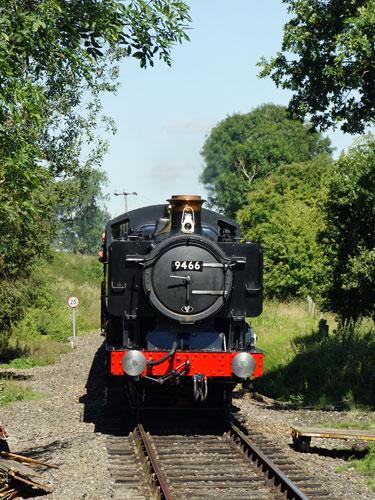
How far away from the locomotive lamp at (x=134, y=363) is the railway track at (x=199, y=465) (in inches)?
35.2

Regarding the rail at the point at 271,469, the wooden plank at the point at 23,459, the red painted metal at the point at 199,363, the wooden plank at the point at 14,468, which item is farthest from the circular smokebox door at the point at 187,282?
the wooden plank at the point at 14,468

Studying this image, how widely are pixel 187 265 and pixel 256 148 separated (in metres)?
48.9

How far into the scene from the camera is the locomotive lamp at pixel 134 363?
9188mm

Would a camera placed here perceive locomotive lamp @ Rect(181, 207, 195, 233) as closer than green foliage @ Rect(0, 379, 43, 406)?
Yes

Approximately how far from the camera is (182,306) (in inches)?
375

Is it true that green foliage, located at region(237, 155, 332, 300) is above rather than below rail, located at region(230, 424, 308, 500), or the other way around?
above

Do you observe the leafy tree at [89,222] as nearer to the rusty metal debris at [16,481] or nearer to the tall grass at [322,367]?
the tall grass at [322,367]

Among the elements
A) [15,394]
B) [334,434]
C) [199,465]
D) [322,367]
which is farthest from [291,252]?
[199,465]

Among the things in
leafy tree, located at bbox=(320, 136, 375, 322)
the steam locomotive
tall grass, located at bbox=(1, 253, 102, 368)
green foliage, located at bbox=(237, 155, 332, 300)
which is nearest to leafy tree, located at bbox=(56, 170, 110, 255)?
tall grass, located at bbox=(1, 253, 102, 368)

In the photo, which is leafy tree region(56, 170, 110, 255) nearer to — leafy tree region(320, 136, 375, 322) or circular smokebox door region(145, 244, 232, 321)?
leafy tree region(320, 136, 375, 322)

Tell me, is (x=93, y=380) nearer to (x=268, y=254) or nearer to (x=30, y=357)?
(x=30, y=357)

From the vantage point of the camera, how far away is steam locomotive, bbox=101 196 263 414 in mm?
9422

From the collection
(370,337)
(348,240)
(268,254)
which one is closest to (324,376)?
(370,337)

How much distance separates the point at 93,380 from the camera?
15.7 meters
